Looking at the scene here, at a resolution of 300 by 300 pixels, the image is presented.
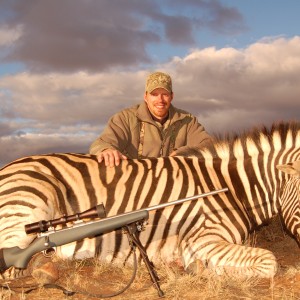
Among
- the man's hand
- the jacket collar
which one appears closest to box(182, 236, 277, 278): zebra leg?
the man's hand

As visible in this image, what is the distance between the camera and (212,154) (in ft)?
15.2

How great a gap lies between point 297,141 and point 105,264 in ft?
6.41

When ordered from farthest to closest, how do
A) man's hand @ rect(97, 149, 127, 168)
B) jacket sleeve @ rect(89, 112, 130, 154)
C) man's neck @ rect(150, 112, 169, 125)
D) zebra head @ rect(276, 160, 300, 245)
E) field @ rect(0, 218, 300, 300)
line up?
man's neck @ rect(150, 112, 169, 125) < jacket sleeve @ rect(89, 112, 130, 154) < man's hand @ rect(97, 149, 127, 168) < zebra head @ rect(276, 160, 300, 245) < field @ rect(0, 218, 300, 300)

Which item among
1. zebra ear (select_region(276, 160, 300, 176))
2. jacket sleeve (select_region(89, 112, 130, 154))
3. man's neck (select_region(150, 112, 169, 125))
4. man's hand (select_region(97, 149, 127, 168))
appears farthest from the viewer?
man's neck (select_region(150, 112, 169, 125))

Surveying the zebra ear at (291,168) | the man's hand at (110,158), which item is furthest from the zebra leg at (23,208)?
the zebra ear at (291,168)

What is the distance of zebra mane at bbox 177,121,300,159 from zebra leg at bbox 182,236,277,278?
A: 886mm

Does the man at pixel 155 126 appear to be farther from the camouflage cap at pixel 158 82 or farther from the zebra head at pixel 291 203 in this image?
the zebra head at pixel 291 203

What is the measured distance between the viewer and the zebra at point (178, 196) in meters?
3.91

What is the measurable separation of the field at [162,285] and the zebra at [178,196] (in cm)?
14

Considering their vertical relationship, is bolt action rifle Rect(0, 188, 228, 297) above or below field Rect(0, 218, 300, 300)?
above

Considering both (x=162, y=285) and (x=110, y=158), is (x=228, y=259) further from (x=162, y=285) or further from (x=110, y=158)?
(x=110, y=158)

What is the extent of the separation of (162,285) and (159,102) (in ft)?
9.49

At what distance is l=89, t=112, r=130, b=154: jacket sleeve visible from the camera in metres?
5.65

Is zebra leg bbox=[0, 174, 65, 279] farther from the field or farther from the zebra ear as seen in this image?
the zebra ear
